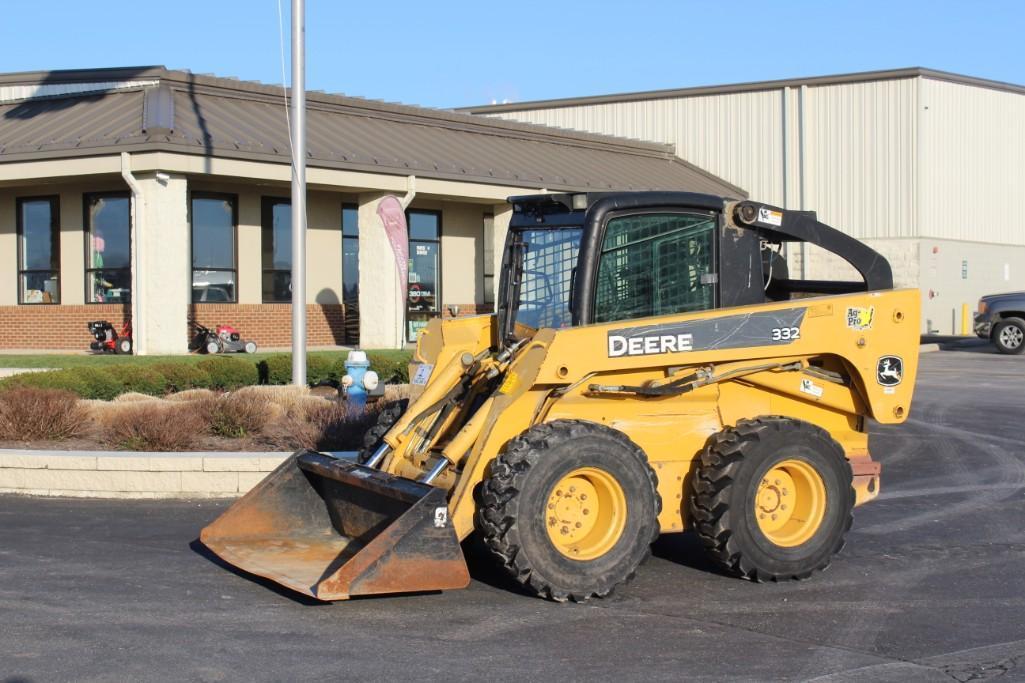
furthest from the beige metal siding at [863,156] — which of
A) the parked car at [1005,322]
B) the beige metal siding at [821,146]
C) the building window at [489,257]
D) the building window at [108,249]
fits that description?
the building window at [108,249]

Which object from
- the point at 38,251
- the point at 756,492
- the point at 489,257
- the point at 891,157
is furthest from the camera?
the point at 891,157

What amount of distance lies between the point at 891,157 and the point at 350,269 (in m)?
16.5

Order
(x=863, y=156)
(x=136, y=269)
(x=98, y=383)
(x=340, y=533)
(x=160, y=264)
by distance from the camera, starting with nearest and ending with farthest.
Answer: (x=340, y=533), (x=98, y=383), (x=160, y=264), (x=136, y=269), (x=863, y=156)

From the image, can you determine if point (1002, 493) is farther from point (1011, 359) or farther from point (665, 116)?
point (665, 116)

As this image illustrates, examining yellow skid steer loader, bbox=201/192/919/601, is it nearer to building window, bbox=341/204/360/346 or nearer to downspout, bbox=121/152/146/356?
downspout, bbox=121/152/146/356

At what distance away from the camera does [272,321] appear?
26.3 metres

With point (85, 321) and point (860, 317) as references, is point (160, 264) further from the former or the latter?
point (860, 317)

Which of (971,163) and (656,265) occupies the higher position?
(971,163)

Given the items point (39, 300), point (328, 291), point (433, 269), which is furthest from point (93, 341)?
point (433, 269)

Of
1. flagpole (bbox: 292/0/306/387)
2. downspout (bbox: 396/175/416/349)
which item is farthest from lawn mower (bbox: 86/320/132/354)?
flagpole (bbox: 292/0/306/387)

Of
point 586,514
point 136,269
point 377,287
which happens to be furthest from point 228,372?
point 586,514

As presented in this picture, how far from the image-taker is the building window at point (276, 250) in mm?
26219

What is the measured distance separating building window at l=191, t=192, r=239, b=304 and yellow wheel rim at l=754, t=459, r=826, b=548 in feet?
62.6

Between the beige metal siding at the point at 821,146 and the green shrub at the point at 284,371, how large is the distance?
871 inches
